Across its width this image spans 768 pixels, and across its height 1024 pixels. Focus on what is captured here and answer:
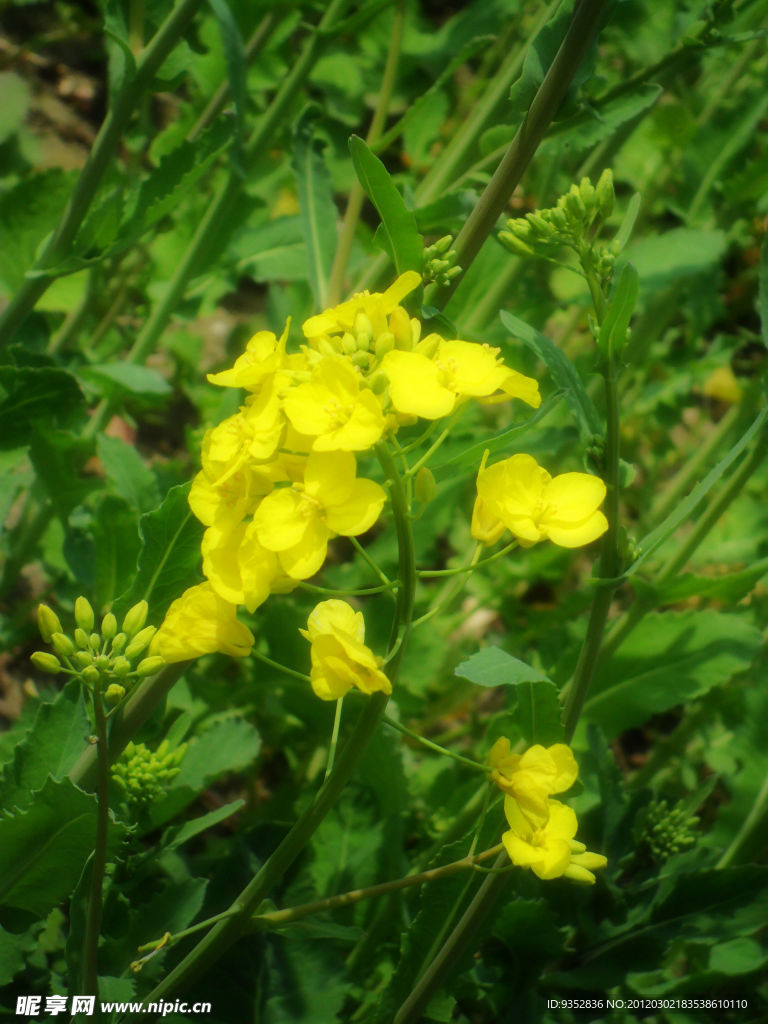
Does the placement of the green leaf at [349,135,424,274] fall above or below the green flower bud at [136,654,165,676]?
above

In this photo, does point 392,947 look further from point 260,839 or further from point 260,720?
point 260,720

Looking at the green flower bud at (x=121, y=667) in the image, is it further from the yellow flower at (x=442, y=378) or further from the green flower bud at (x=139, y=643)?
the yellow flower at (x=442, y=378)

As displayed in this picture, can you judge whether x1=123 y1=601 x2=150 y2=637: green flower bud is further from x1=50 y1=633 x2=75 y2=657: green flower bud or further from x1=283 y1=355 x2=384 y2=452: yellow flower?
x1=283 y1=355 x2=384 y2=452: yellow flower

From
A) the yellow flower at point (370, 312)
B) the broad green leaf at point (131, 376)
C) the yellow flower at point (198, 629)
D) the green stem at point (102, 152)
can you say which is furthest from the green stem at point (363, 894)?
the green stem at point (102, 152)

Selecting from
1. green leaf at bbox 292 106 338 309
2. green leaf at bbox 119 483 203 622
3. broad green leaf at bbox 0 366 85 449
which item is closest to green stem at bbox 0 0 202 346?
broad green leaf at bbox 0 366 85 449

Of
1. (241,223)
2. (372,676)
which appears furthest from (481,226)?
(241,223)

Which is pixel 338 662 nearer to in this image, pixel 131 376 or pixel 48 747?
pixel 48 747

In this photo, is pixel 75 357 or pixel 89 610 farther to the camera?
pixel 75 357
